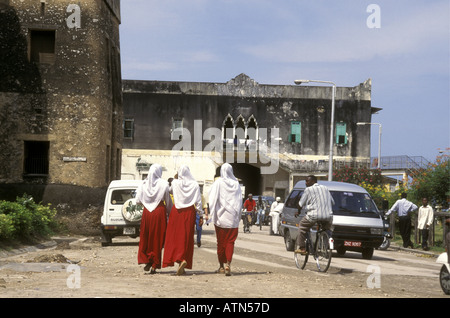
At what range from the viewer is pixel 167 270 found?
15117 millimetres

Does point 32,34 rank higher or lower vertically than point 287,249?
higher

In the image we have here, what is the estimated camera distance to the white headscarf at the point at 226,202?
48.8 ft

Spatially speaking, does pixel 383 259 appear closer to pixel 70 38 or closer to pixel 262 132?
pixel 70 38

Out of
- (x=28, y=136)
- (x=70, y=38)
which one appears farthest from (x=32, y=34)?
(x=28, y=136)

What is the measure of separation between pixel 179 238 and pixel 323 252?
3.55 meters

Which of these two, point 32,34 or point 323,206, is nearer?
point 323,206

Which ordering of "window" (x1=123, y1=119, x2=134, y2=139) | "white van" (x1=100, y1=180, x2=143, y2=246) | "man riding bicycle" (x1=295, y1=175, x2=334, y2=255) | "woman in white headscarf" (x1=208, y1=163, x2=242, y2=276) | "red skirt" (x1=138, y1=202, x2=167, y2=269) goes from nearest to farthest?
"red skirt" (x1=138, y1=202, x2=167, y2=269), "woman in white headscarf" (x1=208, y1=163, x2=242, y2=276), "man riding bicycle" (x1=295, y1=175, x2=334, y2=255), "white van" (x1=100, y1=180, x2=143, y2=246), "window" (x1=123, y1=119, x2=134, y2=139)

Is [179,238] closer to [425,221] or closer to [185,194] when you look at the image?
[185,194]

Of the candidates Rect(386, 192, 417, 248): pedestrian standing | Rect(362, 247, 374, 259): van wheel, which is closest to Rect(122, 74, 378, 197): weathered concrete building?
Rect(386, 192, 417, 248): pedestrian standing

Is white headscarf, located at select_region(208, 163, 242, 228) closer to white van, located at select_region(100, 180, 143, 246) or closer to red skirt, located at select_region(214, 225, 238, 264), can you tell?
red skirt, located at select_region(214, 225, 238, 264)

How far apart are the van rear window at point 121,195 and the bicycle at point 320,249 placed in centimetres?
835

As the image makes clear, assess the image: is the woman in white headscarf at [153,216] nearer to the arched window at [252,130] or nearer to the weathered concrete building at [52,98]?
the weathered concrete building at [52,98]

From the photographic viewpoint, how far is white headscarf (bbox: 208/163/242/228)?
14867 millimetres

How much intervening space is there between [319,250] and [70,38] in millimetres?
18753
